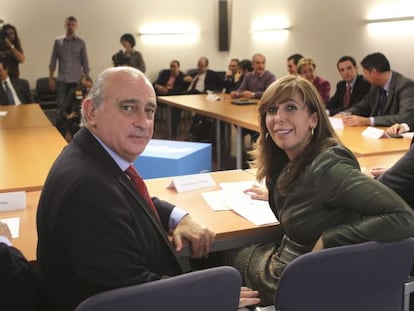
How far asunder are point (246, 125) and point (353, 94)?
1.46 m

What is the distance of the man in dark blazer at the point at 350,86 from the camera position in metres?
4.79

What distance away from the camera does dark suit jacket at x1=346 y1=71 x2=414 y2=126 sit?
3657mm

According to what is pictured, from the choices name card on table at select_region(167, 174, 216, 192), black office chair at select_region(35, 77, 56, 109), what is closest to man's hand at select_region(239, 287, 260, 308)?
name card on table at select_region(167, 174, 216, 192)

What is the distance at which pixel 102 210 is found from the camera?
3.69ft

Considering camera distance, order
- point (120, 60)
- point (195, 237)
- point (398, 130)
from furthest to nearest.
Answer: point (120, 60), point (398, 130), point (195, 237)

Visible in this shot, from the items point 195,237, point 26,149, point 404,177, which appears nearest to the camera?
point 195,237

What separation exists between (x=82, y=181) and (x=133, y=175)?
376 mm

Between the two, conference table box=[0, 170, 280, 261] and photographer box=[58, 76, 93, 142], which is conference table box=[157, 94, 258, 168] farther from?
conference table box=[0, 170, 280, 261]

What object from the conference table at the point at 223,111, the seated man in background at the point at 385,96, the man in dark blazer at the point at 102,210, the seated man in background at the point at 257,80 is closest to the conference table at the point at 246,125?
the conference table at the point at 223,111

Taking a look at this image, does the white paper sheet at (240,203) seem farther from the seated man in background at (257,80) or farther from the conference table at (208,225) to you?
the seated man in background at (257,80)

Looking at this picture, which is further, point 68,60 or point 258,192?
point 68,60

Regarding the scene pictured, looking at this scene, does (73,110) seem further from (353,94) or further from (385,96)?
(385,96)

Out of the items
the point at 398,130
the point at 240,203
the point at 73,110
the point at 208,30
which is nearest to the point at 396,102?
the point at 398,130

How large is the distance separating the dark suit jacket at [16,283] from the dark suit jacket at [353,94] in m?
4.08
